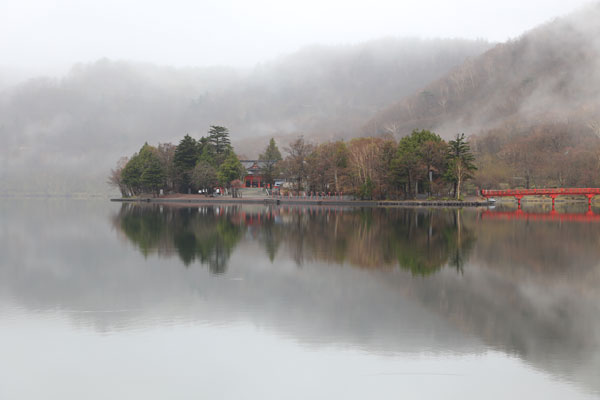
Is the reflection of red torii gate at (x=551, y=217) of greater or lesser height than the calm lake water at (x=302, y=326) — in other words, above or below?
below

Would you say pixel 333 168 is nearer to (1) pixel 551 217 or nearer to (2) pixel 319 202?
(2) pixel 319 202

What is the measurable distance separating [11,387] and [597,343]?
429 inches

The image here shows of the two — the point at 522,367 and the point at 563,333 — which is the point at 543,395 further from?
the point at 563,333

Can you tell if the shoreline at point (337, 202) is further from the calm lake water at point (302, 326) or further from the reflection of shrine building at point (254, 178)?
the calm lake water at point (302, 326)

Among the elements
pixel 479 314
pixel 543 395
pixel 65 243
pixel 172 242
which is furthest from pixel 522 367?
pixel 65 243

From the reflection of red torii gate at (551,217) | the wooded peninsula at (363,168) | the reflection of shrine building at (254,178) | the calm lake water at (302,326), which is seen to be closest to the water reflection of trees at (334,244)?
the calm lake water at (302,326)

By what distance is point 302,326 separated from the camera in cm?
1191

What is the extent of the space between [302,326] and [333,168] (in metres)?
82.8

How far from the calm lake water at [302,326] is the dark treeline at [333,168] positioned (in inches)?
2290

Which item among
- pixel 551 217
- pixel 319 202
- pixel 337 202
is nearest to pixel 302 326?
pixel 551 217

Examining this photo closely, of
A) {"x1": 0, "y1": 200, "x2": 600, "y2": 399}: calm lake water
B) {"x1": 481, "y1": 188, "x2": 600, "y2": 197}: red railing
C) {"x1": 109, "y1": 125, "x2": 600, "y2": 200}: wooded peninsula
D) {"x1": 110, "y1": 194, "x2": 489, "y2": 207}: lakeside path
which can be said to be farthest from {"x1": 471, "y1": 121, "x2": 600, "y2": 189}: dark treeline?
{"x1": 0, "y1": 200, "x2": 600, "y2": 399}: calm lake water

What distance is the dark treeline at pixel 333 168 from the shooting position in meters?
80.8

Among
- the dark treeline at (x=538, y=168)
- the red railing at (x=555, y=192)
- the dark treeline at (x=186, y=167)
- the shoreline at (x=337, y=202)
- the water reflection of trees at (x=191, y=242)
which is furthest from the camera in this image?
the dark treeline at (x=538, y=168)

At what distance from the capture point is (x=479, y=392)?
8.37 m
